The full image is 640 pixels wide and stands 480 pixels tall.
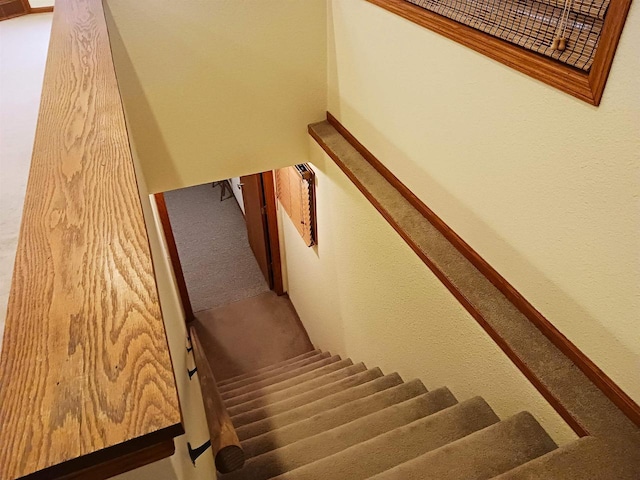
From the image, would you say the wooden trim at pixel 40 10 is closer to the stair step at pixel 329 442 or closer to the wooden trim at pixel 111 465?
the stair step at pixel 329 442

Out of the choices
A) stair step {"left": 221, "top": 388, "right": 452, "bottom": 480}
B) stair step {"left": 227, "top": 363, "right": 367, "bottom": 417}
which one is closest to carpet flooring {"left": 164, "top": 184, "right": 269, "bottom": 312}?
stair step {"left": 227, "top": 363, "right": 367, "bottom": 417}

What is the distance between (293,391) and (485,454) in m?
1.41

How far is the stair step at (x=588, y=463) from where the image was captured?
1.20 m

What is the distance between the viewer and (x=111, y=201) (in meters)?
0.99

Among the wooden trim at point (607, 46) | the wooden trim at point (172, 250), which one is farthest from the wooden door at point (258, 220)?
the wooden trim at point (607, 46)

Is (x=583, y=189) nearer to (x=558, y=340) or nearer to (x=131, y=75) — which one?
(x=558, y=340)

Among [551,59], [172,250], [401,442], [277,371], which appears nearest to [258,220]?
[172,250]

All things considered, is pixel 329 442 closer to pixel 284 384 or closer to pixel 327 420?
pixel 327 420

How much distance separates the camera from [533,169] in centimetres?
145

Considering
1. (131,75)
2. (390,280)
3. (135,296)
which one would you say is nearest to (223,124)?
(131,75)

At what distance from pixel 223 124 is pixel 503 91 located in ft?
6.47

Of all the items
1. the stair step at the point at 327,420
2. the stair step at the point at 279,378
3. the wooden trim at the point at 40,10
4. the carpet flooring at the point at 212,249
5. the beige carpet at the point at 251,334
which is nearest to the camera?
the stair step at the point at 327,420

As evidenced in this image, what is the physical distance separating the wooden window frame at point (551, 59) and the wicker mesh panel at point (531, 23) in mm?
18

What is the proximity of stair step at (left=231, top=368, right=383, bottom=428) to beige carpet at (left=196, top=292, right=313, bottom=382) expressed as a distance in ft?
6.02
